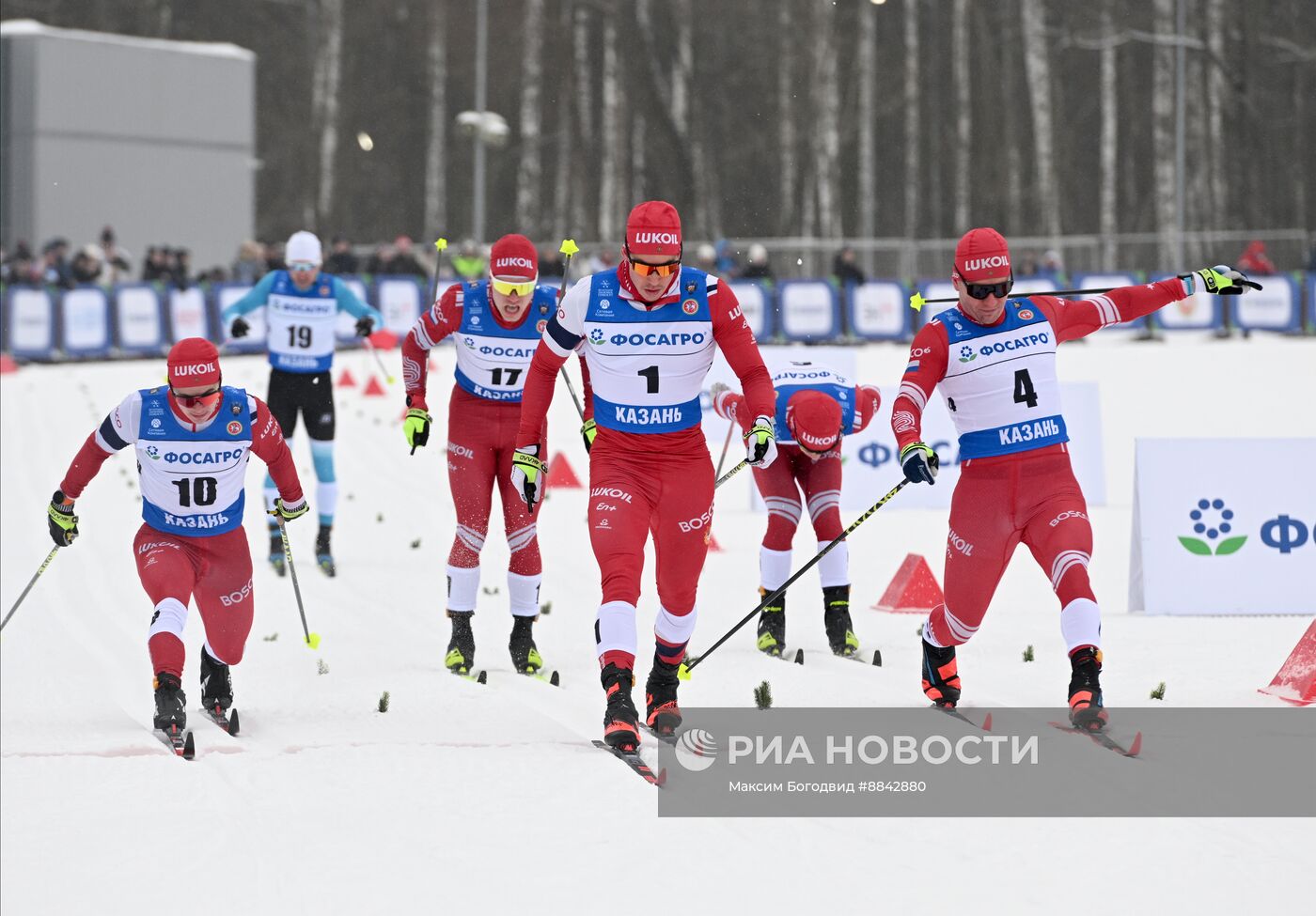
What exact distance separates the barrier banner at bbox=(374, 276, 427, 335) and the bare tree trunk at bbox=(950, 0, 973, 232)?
2018 centimetres

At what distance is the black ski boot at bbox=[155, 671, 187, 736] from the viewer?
7.15 m

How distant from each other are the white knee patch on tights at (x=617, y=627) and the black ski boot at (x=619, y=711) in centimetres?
8

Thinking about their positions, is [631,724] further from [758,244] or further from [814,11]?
[814,11]

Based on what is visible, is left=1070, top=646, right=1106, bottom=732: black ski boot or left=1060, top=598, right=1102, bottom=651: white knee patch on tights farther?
left=1060, top=598, right=1102, bottom=651: white knee patch on tights

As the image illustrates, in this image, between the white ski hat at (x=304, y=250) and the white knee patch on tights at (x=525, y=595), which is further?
the white ski hat at (x=304, y=250)

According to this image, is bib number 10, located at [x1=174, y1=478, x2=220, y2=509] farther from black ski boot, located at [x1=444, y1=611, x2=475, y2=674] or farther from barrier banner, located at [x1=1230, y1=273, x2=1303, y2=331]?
barrier banner, located at [x1=1230, y1=273, x2=1303, y2=331]

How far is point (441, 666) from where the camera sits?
880 centimetres

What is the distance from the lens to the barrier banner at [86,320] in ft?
80.0

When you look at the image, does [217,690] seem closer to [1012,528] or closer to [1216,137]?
[1012,528]

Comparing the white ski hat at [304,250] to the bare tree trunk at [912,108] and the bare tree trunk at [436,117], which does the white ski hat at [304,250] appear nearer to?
the bare tree trunk at [436,117]

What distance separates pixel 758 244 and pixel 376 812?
2435 centimetres

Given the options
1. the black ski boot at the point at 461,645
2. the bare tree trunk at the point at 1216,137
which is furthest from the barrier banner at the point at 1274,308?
the black ski boot at the point at 461,645

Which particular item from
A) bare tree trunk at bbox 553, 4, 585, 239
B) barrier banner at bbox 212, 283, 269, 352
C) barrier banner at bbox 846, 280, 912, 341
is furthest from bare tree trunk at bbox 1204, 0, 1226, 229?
barrier banner at bbox 212, 283, 269, 352

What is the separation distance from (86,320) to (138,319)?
76cm
